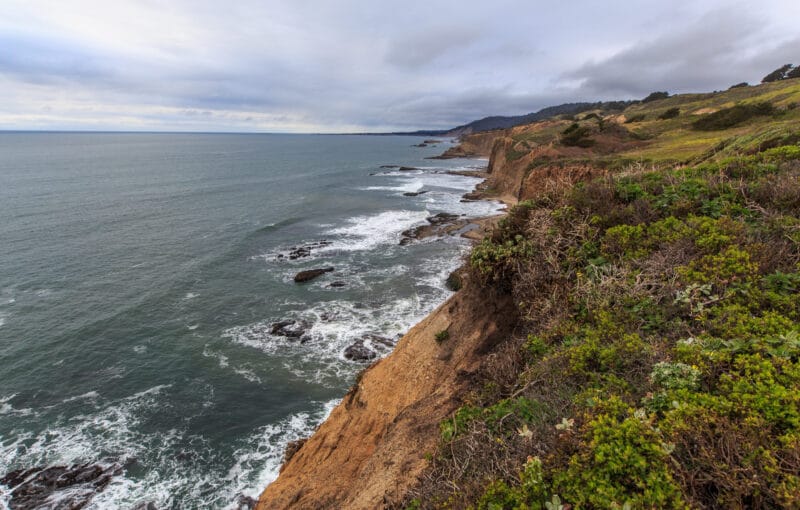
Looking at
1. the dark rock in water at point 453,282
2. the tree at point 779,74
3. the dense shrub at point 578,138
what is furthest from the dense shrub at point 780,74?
the dark rock in water at point 453,282

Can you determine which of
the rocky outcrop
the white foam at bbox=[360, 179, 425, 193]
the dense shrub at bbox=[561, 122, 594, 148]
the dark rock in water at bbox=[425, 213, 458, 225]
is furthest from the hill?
the rocky outcrop

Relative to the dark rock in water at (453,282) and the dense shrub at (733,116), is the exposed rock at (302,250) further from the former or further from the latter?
the dense shrub at (733,116)

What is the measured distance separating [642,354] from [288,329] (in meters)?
22.6

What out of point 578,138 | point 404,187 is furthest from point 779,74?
point 404,187

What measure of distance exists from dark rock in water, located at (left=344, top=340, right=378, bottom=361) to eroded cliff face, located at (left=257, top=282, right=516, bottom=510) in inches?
290

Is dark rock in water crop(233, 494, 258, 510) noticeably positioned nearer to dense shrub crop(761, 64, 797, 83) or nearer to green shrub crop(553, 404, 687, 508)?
green shrub crop(553, 404, 687, 508)

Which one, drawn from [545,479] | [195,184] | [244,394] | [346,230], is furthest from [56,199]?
[545,479]

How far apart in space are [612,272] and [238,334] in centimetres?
2296

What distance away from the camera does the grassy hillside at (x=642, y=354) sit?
13.8 feet

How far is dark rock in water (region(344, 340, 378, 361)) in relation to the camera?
22500mm

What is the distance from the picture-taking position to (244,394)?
2016 cm

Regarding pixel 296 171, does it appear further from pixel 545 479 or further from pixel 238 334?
pixel 545 479

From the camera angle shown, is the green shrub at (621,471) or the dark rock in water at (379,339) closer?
the green shrub at (621,471)

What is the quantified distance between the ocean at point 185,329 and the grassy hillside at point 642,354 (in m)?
12.9
